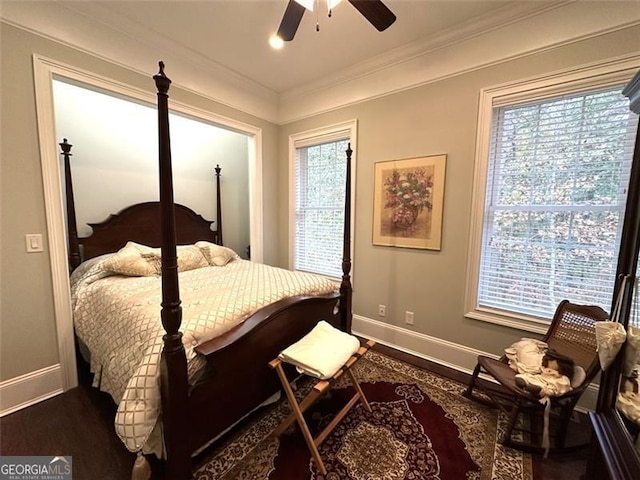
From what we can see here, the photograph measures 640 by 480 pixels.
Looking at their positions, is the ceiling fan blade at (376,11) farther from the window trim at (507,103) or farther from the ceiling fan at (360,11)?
the window trim at (507,103)

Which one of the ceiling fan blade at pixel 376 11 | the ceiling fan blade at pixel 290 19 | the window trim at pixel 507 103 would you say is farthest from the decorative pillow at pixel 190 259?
the window trim at pixel 507 103

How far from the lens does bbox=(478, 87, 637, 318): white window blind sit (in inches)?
67.9

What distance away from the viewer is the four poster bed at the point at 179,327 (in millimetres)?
1151

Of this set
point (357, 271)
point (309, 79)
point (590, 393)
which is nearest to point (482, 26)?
point (309, 79)

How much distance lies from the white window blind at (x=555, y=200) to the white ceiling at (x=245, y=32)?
1.98 ft

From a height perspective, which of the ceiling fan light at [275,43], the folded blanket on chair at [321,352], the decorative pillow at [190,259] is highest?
the ceiling fan light at [275,43]

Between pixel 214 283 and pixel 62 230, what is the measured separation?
113cm

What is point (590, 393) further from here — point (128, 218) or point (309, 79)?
point (128, 218)

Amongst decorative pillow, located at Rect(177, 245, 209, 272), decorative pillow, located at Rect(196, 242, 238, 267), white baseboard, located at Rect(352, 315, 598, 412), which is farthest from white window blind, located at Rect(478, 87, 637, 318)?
decorative pillow, located at Rect(177, 245, 209, 272)

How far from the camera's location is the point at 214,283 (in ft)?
6.76

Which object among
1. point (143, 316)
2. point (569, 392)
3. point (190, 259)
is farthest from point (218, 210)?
point (569, 392)

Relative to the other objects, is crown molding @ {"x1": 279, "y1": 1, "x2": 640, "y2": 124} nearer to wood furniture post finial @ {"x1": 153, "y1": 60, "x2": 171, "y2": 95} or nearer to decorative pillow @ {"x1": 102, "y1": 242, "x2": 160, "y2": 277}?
wood furniture post finial @ {"x1": 153, "y1": 60, "x2": 171, "y2": 95}

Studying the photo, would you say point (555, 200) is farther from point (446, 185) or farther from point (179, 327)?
point (179, 327)

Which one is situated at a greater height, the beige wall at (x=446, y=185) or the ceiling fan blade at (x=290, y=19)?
the ceiling fan blade at (x=290, y=19)
